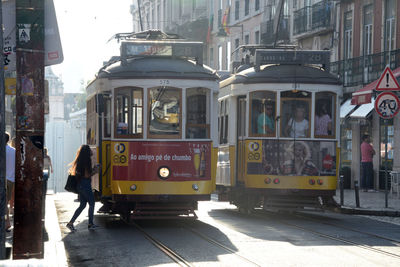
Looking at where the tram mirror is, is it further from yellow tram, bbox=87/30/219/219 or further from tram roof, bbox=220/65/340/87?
tram roof, bbox=220/65/340/87

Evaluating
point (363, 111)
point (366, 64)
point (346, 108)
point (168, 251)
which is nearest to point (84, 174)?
point (168, 251)

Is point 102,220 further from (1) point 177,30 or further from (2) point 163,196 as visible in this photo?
(1) point 177,30

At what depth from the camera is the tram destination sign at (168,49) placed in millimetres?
16547

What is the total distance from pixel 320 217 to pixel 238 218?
1949 mm

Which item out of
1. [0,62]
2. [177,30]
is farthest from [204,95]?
[177,30]

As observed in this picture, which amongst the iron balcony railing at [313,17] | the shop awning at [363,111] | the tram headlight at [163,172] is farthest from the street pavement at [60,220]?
the iron balcony railing at [313,17]

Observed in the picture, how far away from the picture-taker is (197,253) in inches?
460

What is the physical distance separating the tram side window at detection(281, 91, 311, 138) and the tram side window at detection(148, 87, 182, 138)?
2.75m

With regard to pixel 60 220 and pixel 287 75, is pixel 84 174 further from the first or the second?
pixel 287 75

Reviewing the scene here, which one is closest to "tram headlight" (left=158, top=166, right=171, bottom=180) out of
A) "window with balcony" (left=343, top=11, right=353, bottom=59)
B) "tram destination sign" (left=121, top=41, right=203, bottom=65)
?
"tram destination sign" (left=121, top=41, right=203, bottom=65)

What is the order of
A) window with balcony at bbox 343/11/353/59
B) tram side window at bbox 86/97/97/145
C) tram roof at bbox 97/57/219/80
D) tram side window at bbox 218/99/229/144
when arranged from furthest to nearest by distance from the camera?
window with balcony at bbox 343/11/353/59
tram side window at bbox 218/99/229/144
tram side window at bbox 86/97/97/145
tram roof at bbox 97/57/219/80

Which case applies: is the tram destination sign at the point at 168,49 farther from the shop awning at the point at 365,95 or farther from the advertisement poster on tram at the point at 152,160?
the shop awning at the point at 365,95

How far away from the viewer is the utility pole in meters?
8.73

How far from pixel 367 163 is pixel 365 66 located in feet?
14.6
